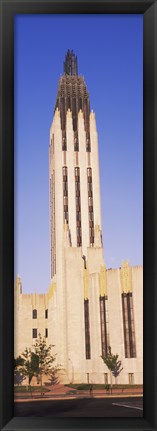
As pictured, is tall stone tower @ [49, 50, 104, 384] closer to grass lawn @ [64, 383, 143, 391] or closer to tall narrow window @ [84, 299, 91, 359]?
tall narrow window @ [84, 299, 91, 359]

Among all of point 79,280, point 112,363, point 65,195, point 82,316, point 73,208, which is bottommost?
point 112,363

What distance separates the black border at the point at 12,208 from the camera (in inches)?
71.9

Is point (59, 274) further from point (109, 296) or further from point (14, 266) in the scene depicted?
point (14, 266)

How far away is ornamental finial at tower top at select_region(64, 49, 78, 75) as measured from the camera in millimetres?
23828

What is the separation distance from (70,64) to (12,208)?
76.5 ft

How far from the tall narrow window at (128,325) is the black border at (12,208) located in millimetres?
13797

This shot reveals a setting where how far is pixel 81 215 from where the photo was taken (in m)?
21.0

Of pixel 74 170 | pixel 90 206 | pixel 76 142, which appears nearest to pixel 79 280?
pixel 90 206

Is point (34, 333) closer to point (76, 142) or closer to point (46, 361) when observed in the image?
point (46, 361)

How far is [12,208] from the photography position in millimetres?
1889

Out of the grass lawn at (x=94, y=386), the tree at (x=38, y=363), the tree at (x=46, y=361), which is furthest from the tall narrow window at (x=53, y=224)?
the grass lawn at (x=94, y=386)

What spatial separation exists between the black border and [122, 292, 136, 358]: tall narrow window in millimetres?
13797

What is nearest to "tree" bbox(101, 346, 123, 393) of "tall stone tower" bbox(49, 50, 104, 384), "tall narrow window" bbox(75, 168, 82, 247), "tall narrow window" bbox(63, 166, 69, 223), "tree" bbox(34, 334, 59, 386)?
"tall stone tower" bbox(49, 50, 104, 384)

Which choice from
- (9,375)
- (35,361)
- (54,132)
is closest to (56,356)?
(35,361)
